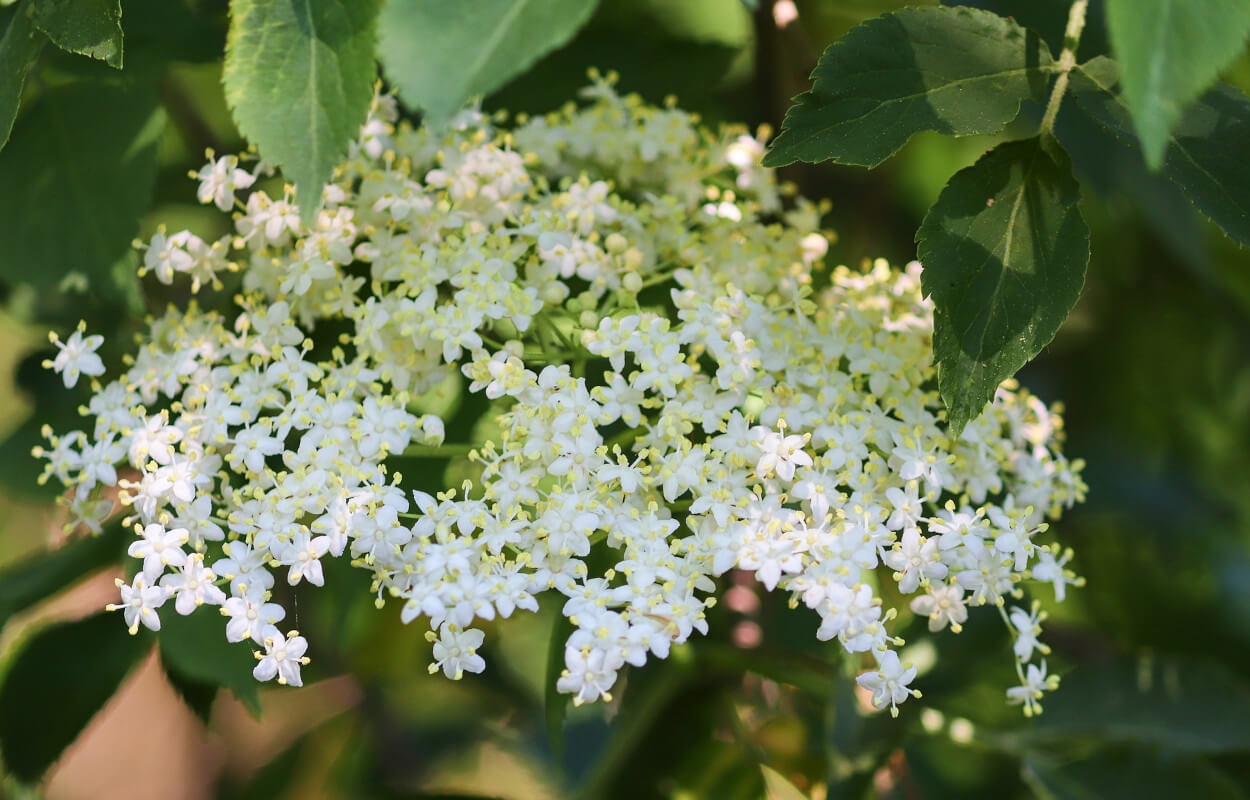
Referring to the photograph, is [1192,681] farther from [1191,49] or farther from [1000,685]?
[1191,49]

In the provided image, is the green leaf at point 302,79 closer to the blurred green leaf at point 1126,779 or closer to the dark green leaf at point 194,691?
the dark green leaf at point 194,691

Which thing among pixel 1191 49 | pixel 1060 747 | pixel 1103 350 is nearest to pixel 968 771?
pixel 1060 747

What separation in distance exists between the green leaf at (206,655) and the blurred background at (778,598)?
0.01m

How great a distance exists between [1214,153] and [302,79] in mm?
549

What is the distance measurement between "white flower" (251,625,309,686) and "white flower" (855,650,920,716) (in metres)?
0.34

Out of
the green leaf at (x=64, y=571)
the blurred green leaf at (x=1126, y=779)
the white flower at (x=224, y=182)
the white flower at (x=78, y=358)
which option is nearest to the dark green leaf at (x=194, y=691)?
the green leaf at (x=64, y=571)

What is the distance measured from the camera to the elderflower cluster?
0.63 meters

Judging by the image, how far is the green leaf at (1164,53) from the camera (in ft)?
1.43

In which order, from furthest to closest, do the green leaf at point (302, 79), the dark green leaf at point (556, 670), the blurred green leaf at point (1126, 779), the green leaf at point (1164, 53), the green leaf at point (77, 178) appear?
the blurred green leaf at point (1126, 779) → the green leaf at point (77, 178) → the dark green leaf at point (556, 670) → the green leaf at point (302, 79) → the green leaf at point (1164, 53)

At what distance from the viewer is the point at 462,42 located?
49 cm

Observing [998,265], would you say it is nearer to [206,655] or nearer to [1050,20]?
[1050,20]

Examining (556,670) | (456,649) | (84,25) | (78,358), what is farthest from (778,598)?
(84,25)

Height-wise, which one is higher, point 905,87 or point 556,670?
point 905,87

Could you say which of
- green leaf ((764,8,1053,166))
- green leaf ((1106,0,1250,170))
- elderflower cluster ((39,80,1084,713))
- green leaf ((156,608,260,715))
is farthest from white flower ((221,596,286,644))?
green leaf ((1106,0,1250,170))
